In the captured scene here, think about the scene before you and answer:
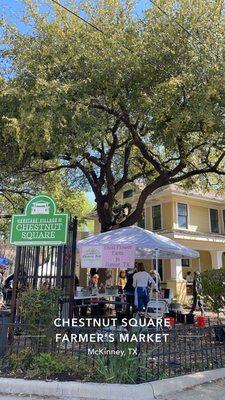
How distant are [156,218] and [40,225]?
1813 cm

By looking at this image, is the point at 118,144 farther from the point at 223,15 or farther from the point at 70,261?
the point at 70,261

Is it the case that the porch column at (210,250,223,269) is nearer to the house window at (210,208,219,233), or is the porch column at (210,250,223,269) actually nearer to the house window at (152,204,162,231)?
the house window at (210,208,219,233)

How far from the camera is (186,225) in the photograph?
24625 millimetres

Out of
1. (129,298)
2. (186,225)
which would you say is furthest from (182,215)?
(129,298)

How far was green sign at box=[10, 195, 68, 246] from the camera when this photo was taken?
743 centimetres

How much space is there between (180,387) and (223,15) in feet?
32.6

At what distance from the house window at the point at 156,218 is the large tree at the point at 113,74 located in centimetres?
1240

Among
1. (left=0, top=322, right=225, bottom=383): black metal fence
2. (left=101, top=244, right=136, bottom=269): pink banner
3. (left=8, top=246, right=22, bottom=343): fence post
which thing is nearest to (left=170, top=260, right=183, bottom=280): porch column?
(left=101, top=244, right=136, bottom=269): pink banner

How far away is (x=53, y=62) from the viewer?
11562mm

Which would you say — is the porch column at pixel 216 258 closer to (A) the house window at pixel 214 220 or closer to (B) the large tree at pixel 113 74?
(A) the house window at pixel 214 220

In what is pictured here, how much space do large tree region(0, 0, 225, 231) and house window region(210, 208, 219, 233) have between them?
46.3 ft

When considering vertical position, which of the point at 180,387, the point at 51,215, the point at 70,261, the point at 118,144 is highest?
the point at 118,144

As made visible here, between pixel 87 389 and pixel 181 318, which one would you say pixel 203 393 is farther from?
pixel 181 318

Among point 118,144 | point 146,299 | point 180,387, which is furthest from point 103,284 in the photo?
point 180,387
